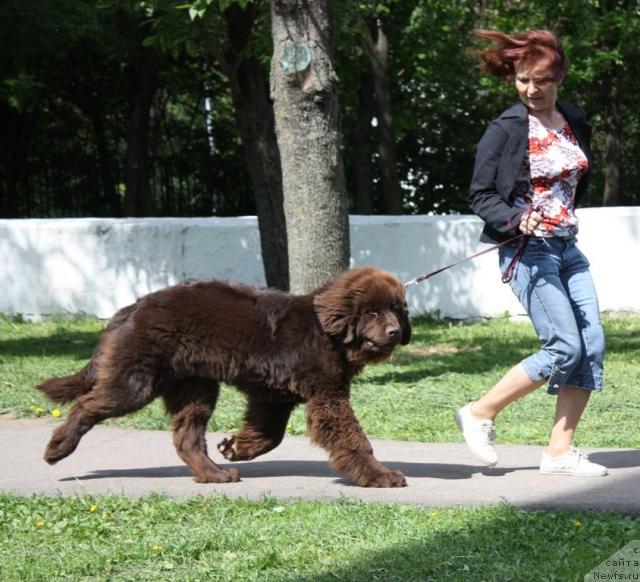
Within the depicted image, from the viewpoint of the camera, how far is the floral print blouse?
18.7ft

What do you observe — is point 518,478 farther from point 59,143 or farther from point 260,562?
point 59,143

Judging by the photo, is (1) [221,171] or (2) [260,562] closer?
(2) [260,562]

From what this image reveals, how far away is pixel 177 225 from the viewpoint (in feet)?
49.0

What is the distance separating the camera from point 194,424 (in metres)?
6.10

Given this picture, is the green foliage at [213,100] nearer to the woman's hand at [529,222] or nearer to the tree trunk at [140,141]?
the tree trunk at [140,141]

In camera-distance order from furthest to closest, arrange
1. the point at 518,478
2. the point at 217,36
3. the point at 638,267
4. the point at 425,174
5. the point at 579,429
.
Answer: the point at 425,174 → the point at 638,267 → the point at 217,36 → the point at 579,429 → the point at 518,478

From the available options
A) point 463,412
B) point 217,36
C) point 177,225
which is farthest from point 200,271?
point 463,412

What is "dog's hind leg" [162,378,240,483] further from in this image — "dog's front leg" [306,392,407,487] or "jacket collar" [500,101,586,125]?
"jacket collar" [500,101,586,125]

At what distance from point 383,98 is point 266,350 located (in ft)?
50.0

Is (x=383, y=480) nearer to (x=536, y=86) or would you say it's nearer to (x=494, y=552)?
(x=494, y=552)

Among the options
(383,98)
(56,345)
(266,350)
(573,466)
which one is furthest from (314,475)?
(383,98)

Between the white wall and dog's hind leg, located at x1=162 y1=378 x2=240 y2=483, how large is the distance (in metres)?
7.98

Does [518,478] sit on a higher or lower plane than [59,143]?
lower

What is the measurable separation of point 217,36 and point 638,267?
5685 mm
